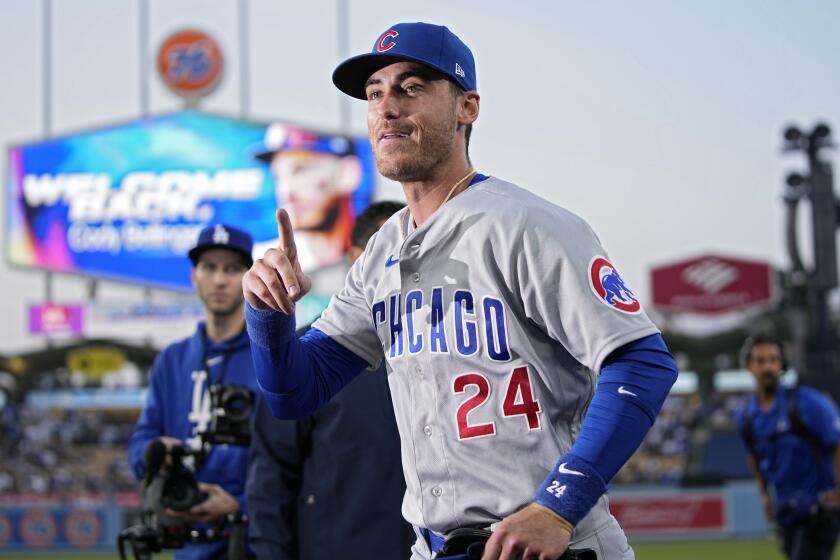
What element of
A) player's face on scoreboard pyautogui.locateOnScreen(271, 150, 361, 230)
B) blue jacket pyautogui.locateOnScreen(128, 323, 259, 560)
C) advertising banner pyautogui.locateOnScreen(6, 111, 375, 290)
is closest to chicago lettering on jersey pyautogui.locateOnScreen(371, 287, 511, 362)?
blue jacket pyautogui.locateOnScreen(128, 323, 259, 560)

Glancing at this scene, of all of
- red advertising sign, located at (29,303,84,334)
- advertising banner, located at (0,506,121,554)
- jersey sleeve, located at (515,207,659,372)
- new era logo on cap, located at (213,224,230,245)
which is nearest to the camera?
jersey sleeve, located at (515,207,659,372)

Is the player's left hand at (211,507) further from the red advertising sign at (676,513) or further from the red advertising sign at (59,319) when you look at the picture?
the red advertising sign at (59,319)

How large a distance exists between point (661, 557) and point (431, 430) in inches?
565

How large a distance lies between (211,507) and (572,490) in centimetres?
298

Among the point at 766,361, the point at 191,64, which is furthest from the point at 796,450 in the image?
the point at 191,64

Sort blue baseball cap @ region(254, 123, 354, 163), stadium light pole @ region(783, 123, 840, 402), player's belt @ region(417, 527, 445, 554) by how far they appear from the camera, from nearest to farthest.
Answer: player's belt @ region(417, 527, 445, 554) < stadium light pole @ region(783, 123, 840, 402) < blue baseball cap @ region(254, 123, 354, 163)

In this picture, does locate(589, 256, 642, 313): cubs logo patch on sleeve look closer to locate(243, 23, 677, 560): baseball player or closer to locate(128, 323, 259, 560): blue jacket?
locate(243, 23, 677, 560): baseball player

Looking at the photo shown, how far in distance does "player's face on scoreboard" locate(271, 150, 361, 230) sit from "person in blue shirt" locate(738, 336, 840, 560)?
21213 mm

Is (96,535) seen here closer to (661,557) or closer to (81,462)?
(661,557)

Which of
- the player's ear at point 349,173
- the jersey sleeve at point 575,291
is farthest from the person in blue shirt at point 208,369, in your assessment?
the player's ear at point 349,173

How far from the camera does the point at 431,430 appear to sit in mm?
2688

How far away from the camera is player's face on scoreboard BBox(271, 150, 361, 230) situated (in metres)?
29.4

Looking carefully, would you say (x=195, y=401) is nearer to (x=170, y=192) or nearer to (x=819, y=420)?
(x=819, y=420)

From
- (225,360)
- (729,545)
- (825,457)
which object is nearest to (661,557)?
(729,545)
